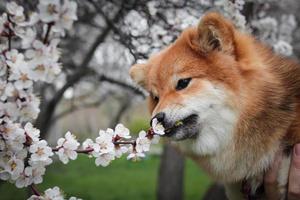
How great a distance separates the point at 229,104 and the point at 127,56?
219 cm

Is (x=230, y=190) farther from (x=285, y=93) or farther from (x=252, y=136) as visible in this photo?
(x=285, y=93)

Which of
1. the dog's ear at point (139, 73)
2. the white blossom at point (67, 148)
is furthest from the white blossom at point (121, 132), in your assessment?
the dog's ear at point (139, 73)

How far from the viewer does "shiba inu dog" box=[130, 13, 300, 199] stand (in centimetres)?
321

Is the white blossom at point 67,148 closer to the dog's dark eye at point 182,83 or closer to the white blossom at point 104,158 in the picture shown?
the white blossom at point 104,158

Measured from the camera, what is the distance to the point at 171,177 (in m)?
9.43

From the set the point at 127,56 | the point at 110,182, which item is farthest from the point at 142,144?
the point at 110,182

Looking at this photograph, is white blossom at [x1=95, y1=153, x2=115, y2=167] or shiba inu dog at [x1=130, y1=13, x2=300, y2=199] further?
shiba inu dog at [x1=130, y1=13, x2=300, y2=199]

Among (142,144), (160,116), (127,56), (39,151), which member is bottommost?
(39,151)

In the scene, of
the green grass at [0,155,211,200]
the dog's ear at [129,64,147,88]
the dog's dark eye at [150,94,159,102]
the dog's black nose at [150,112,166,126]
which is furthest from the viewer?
the green grass at [0,155,211,200]

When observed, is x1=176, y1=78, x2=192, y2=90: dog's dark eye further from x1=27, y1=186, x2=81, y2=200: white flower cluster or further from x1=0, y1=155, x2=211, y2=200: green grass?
x1=0, y1=155, x2=211, y2=200: green grass

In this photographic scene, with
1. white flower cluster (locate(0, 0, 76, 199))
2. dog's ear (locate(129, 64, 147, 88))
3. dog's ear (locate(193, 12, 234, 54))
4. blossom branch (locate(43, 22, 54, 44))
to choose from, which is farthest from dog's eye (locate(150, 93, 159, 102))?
blossom branch (locate(43, 22, 54, 44))

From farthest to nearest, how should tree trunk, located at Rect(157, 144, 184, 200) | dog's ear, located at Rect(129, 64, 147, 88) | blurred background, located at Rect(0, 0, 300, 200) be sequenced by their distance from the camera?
tree trunk, located at Rect(157, 144, 184, 200) → blurred background, located at Rect(0, 0, 300, 200) → dog's ear, located at Rect(129, 64, 147, 88)

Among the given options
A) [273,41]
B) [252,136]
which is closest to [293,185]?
[252,136]

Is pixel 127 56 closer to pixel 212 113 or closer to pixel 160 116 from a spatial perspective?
pixel 212 113
